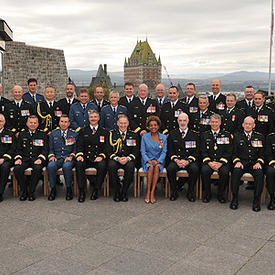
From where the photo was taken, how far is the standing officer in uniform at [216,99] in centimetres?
657

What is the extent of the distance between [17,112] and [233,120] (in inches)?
157

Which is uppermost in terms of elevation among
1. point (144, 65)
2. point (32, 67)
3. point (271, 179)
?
point (144, 65)

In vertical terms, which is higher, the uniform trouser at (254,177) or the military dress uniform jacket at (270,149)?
the military dress uniform jacket at (270,149)

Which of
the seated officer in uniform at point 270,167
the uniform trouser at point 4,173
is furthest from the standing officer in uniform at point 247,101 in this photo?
the uniform trouser at point 4,173

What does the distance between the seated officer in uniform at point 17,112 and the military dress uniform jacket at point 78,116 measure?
801 millimetres

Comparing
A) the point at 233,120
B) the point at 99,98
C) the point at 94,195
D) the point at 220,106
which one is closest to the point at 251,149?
the point at 233,120

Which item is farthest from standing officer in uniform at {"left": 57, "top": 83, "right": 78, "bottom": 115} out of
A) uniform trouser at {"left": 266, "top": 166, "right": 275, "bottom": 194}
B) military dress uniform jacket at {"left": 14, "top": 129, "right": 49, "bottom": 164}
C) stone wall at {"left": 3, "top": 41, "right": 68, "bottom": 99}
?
stone wall at {"left": 3, "top": 41, "right": 68, "bottom": 99}

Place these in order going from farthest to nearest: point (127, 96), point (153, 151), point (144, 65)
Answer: point (144, 65) < point (127, 96) < point (153, 151)

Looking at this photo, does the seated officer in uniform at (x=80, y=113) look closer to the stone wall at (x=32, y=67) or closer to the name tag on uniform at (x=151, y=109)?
the name tag on uniform at (x=151, y=109)

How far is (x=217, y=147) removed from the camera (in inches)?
226

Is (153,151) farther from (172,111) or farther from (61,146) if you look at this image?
(61,146)

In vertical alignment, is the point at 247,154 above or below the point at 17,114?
below

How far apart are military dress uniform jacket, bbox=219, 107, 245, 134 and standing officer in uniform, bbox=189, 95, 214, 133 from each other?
0.88 feet

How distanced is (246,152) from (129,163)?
6.29ft
